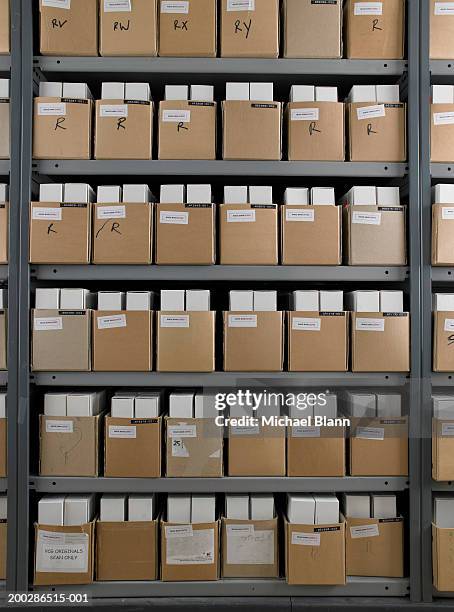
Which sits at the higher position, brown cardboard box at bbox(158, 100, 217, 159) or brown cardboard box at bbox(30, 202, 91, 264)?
brown cardboard box at bbox(158, 100, 217, 159)

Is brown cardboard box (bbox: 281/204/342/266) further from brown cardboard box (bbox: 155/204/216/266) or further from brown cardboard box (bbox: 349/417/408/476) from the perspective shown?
brown cardboard box (bbox: 349/417/408/476)

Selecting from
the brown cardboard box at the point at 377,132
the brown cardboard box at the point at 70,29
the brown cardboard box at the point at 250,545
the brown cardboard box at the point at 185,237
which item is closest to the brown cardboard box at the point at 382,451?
the brown cardboard box at the point at 250,545

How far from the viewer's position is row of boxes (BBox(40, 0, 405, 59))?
67.2 inches

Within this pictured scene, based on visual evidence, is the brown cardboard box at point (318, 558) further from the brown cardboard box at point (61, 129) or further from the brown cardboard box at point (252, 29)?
the brown cardboard box at point (252, 29)

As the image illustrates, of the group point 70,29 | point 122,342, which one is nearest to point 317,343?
point 122,342

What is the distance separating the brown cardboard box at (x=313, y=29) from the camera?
5.63ft

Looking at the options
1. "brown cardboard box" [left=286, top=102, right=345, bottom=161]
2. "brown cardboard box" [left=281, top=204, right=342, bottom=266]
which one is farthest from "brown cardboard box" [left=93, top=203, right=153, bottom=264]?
"brown cardboard box" [left=286, top=102, right=345, bottom=161]

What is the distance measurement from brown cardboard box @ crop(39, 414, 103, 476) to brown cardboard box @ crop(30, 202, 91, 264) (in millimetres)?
586

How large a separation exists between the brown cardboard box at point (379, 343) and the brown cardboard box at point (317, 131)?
604 millimetres

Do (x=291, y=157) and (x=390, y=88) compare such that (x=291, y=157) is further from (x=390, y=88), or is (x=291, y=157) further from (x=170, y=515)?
(x=170, y=515)

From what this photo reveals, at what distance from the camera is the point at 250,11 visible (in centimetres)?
171

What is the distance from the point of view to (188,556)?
1703 millimetres

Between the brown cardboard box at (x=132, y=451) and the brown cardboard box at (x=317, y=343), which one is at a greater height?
the brown cardboard box at (x=317, y=343)

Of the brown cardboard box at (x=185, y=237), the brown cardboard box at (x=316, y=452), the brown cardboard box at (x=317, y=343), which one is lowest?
the brown cardboard box at (x=316, y=452)
